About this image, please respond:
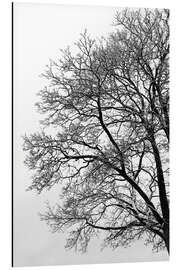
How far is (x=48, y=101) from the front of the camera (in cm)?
428

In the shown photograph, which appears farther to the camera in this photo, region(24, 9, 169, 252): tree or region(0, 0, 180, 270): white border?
region(24, 9, 169, 252): tree

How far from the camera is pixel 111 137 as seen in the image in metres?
4.41

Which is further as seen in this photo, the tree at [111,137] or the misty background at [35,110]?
the tree at [111,137]

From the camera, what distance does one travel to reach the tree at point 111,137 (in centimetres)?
430

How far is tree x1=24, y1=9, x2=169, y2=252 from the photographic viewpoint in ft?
14.1

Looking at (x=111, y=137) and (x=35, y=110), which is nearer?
(x=35, y=110)

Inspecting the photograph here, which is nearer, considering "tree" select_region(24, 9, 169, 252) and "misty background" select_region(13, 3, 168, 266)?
"misty background" select_region(13, 3, 168, 266)

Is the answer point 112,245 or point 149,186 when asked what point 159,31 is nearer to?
point 149,186
